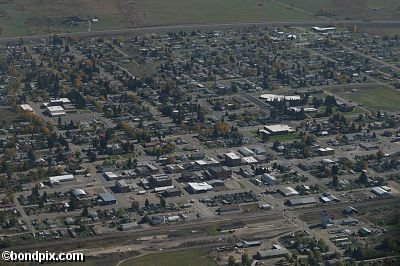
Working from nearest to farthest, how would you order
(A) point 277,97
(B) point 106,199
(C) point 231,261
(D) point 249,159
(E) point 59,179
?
1. (C) point 231,261
2. (B) point 106,199
3. (E) point 59,179
4. (D) point 249,159
5. (A) point 277,97

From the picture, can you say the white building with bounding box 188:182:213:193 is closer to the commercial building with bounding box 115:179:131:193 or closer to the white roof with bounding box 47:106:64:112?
the commercial building with bounding box 115:179:131:193

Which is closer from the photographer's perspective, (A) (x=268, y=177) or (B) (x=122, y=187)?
(B) (x=122, y=187)

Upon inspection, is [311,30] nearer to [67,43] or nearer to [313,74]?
[313,74]

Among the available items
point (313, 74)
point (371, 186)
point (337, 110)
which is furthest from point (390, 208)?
point (313, 74)

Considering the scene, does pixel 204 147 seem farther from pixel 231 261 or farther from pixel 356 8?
→ pixel 356 8

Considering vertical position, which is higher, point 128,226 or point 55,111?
point 55,111

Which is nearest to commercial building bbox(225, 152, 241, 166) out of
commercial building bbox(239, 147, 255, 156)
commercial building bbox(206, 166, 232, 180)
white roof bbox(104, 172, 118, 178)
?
commercial building bbox(239, 147, 255, 156)

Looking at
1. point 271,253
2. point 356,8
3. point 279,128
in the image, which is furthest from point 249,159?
point 356,8
